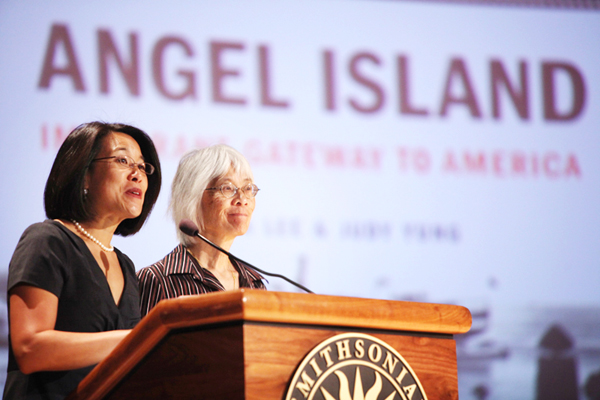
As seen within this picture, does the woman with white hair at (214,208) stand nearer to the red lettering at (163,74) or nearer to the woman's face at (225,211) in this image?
the woman's face at (225,211)

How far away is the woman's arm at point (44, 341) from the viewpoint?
120 centimetres

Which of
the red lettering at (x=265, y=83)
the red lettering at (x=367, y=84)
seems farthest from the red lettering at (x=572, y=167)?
the red lettering at (x=265, y=83)

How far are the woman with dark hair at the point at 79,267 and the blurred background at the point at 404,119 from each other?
3.72 ft

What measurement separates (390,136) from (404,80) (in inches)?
11.9

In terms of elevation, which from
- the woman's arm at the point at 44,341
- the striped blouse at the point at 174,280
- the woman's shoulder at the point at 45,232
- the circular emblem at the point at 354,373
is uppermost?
the woman's shoulder at the point at 45,232

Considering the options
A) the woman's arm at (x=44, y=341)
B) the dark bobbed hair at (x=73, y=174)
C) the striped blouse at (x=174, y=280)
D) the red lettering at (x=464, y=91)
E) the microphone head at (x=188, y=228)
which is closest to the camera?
the woman's arm at (x=44, y=341)

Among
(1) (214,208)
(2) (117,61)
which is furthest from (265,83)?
(1) (214,208)

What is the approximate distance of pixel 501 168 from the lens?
3.36 m

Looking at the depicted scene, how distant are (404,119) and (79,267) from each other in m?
2.19

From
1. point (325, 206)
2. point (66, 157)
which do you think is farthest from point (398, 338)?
point (325, 206)

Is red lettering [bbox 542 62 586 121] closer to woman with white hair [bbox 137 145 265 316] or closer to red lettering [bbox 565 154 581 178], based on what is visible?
red lettering [bbox 565 154 581 178]

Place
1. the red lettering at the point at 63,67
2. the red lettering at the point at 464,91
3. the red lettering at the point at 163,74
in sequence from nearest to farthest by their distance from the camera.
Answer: the red lettering at the point at 63,67, the red lettering at the point at 163,74, the red lettering at the point at 464,91

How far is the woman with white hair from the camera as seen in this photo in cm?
213

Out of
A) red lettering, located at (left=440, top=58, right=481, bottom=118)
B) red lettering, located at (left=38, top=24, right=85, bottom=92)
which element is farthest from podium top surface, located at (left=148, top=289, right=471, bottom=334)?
red lettering, located at (left=440, top=58, right=481, bottom=118)
